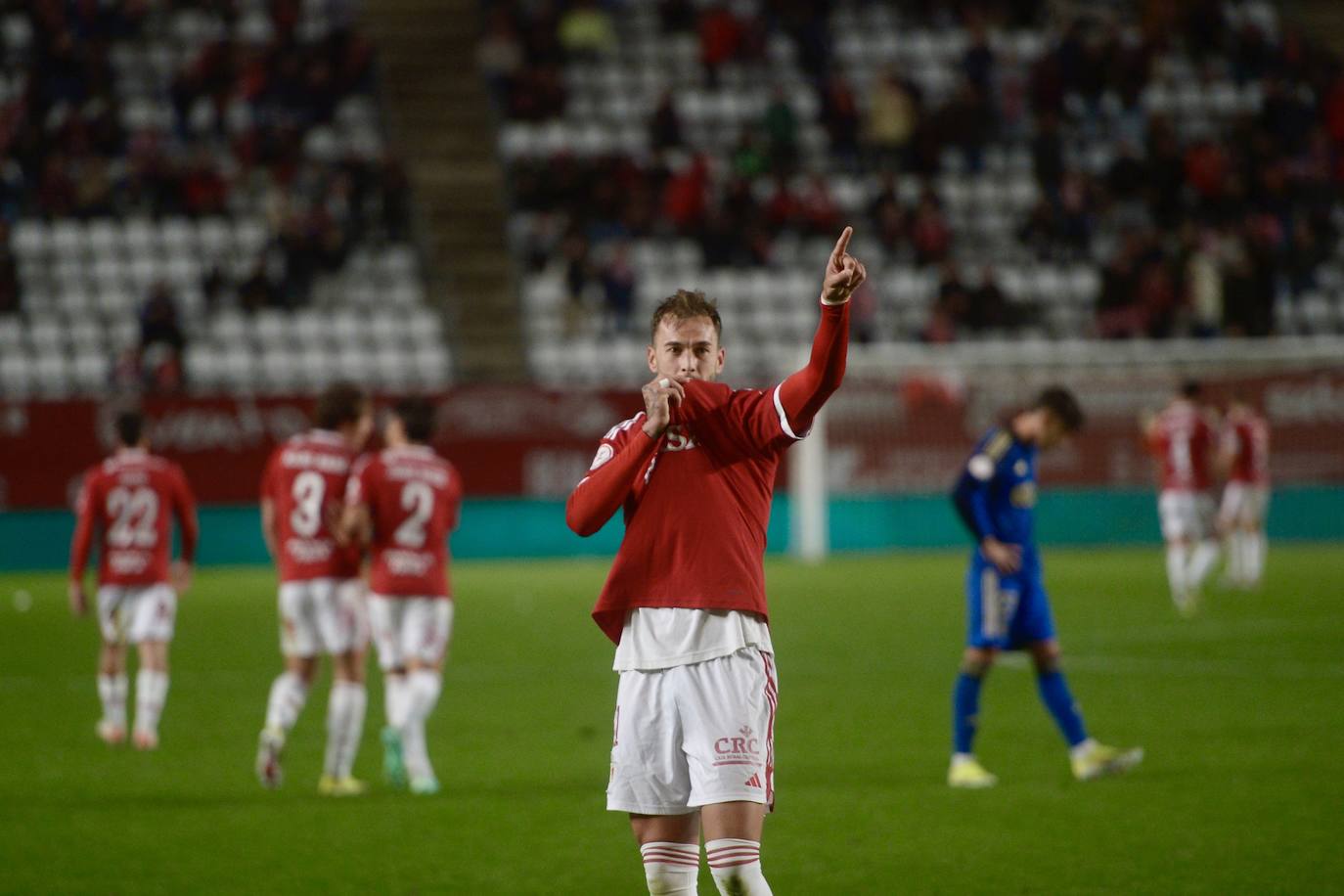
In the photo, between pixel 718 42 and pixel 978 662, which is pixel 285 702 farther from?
pixel 718 42

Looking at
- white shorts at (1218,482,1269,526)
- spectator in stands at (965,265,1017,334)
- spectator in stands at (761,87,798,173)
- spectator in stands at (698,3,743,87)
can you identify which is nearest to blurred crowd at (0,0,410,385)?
spectator in stands at (698,3,743,87)

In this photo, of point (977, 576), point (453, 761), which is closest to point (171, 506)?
point (453, 761)

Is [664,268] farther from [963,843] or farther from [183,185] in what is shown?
[963,843]

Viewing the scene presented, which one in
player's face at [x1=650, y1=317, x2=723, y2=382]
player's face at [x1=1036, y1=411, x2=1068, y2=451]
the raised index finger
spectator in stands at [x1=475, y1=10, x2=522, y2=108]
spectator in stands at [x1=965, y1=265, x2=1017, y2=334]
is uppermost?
spectator in stands at [x1=475, y1=10, x2=522, y2=108]

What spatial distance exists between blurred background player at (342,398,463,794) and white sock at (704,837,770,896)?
15.1 feet

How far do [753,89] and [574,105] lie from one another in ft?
9.98

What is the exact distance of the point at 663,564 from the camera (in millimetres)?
4527

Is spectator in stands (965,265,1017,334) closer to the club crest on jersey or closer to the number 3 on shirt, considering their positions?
the number 3 on shirt

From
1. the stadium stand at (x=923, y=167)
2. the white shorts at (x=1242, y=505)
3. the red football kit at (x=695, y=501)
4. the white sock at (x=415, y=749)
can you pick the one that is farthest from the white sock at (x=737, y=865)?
the stadium stand at (x=923, y=167)

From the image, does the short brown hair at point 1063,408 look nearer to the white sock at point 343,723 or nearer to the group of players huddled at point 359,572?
the group of players huddled at point 359,572

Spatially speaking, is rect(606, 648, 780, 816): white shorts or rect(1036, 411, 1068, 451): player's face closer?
rect(606, 648, 780, 816): white shorts

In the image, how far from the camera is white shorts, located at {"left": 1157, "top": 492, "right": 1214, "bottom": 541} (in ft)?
60.9

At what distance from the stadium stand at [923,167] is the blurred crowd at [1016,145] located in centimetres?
4

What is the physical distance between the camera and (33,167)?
2636cm
